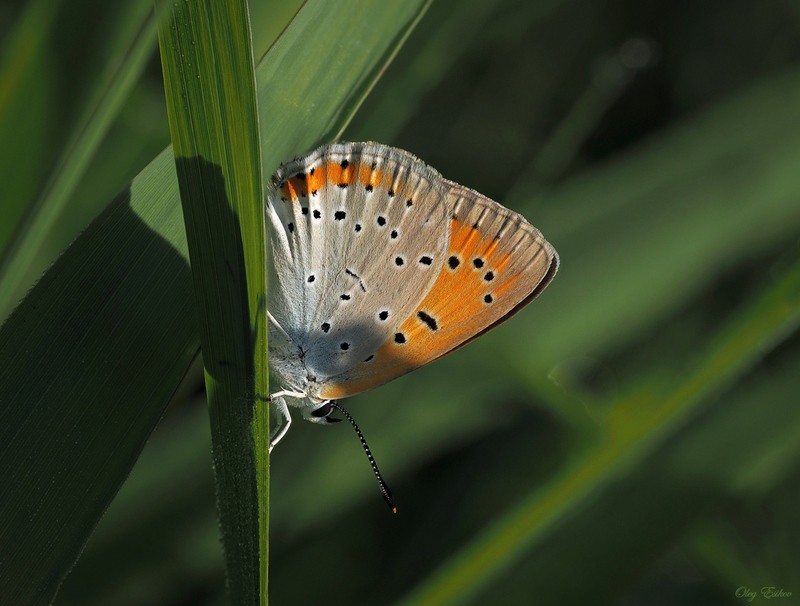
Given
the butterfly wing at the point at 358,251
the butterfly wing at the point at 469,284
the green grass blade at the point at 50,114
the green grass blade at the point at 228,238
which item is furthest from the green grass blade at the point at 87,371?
the butterfly wing at the point at 469,284

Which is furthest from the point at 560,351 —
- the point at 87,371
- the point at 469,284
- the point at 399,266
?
the point at 87,371

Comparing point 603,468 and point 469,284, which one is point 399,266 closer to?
point 469,284

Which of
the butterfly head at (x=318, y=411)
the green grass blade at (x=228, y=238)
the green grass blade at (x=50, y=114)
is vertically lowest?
the butterfly head at (x=318, y=411)

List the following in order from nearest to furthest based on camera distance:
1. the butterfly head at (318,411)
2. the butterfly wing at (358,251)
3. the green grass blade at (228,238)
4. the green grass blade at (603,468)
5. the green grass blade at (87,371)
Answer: the green grass blade at (228,238) → the green grass blade at (87,371) → the green grass blade at (603,468) → the butterfly wing at (358,251) → the butterfly head at (318,411)

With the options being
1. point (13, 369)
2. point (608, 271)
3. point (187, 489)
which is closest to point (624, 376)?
point (608, 271)

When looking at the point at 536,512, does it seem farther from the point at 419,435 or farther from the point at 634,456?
the point at 419,435

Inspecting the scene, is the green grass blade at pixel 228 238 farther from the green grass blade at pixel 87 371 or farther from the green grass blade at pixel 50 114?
the green grass blade at pixel 50 114
